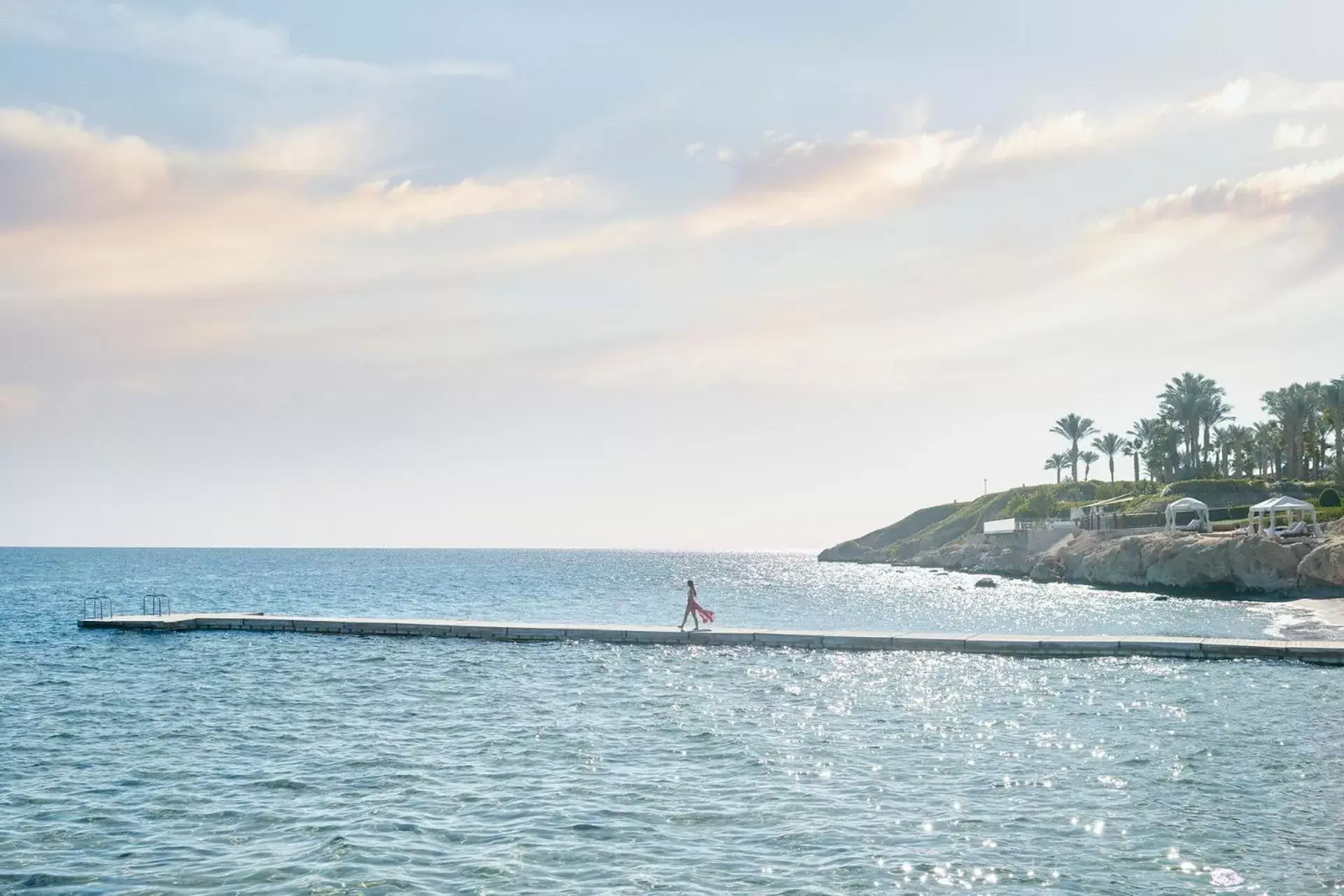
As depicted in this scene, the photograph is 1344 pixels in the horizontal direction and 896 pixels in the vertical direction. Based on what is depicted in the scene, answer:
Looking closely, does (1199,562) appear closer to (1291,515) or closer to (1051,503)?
(1291,515)

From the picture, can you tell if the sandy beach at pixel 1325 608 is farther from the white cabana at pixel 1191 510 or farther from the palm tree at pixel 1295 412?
the palm tree at pixel 1295 412

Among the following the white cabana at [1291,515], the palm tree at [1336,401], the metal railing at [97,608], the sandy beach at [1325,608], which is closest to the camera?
the sandy beach at [1325,608]

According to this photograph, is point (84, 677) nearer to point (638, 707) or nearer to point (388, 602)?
point (638, 707)

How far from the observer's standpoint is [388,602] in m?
91.4

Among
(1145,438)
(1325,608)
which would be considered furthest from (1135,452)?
(1325,608)

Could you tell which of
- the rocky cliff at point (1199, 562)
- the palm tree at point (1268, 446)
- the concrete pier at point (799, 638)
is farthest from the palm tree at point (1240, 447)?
the concrete pier at point (799, 638)

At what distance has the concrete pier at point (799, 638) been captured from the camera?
37.6 meters

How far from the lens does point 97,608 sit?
2820 inches

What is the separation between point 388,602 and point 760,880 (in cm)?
8149

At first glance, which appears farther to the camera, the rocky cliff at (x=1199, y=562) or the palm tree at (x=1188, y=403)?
the palm tree at (x=1188, y=403)

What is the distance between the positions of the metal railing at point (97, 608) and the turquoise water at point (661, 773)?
25.2 metres

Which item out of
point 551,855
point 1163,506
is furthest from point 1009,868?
point 1163,506

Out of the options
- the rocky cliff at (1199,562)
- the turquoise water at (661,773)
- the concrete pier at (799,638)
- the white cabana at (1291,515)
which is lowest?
the turquoise water at (661,773)

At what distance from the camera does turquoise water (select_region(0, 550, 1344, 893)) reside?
14977mm
